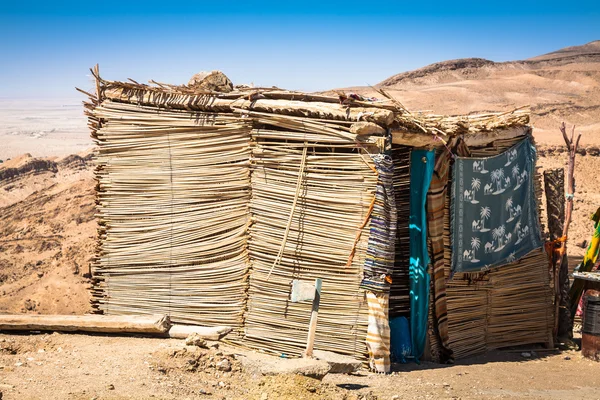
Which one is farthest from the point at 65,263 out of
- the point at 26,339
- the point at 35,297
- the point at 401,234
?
the point at 401,234

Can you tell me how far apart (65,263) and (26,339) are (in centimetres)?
738

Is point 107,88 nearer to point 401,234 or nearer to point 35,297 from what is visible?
point 401,234

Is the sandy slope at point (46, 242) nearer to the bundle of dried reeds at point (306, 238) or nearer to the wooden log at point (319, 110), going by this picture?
the bundle of dried reeds at point (306, 238)

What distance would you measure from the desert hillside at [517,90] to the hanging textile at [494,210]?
46.3 ft

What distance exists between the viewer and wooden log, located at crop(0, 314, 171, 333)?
6.44 meters

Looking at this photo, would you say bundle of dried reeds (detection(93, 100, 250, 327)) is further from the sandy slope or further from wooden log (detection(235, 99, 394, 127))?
the sandy slope

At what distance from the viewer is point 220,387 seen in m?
5.33

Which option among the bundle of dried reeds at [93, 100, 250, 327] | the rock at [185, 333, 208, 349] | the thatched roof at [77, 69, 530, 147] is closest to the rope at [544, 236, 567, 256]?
the thatched roof at [77, 69, 530, 147]

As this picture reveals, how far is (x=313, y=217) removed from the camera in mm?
6742

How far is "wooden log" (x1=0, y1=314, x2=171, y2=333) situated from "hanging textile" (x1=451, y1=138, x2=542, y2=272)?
10.4ft

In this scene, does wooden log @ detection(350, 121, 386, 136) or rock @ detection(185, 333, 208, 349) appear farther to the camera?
wooden log @ detection(350, 121, 386, 136)

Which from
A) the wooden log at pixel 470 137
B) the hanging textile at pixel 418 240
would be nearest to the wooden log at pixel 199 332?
the hanging textile at pixel 418 240

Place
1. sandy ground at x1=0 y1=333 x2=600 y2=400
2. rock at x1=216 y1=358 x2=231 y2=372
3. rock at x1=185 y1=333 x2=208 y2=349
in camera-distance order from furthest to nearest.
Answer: rock at x1=185 y1=333 x2=208 y2=349 < rock at x1=216 y1=358 x2=231 y2=372 < sandy ground at x1=0 y1=333 x2=600 y2=400

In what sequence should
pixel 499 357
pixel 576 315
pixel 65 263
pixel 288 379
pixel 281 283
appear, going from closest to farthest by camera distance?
pixel 288 379
pixel 281 283
pixel 499 357
pixel 576 315
pixel 65 263
